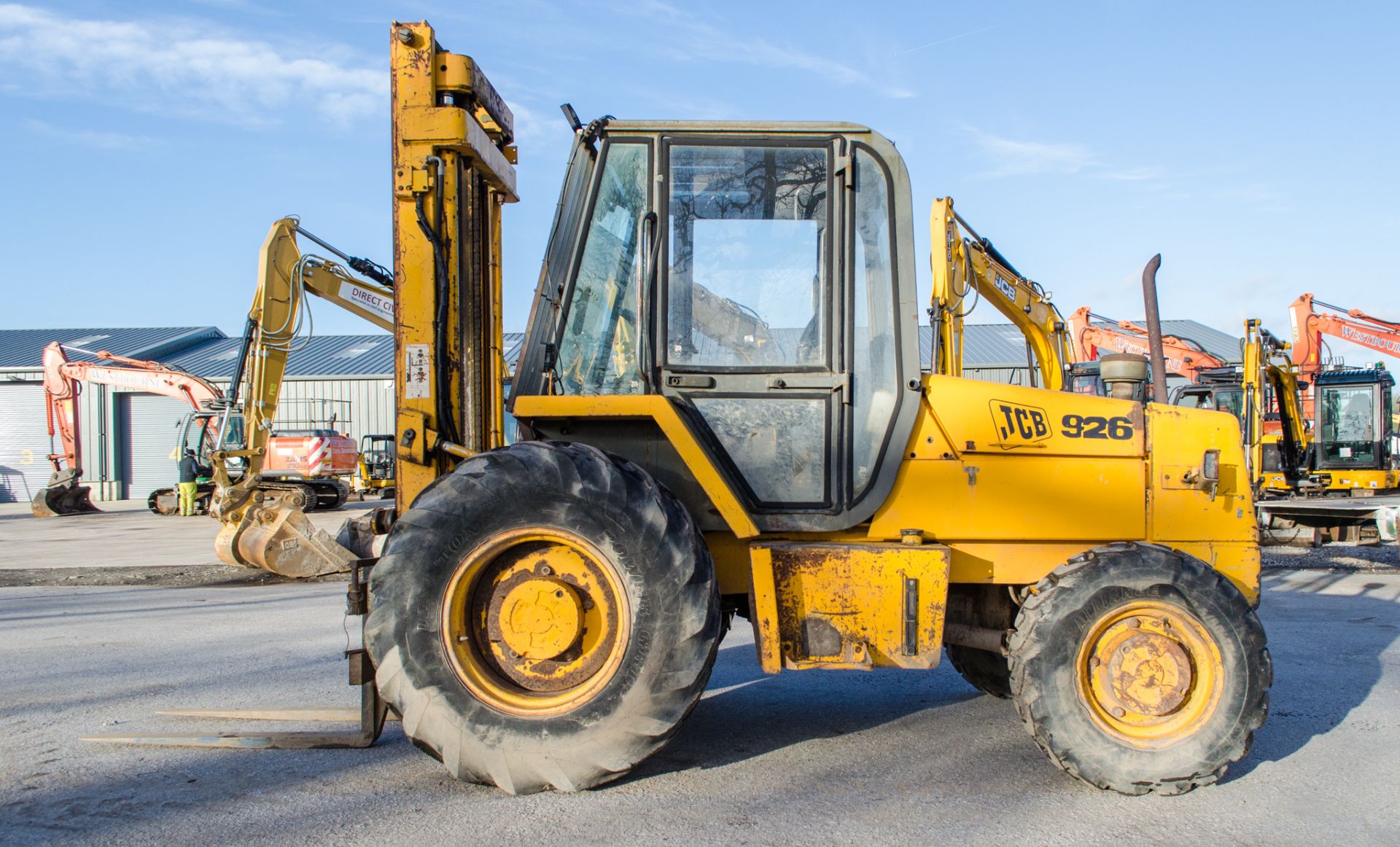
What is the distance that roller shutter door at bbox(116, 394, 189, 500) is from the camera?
101ft

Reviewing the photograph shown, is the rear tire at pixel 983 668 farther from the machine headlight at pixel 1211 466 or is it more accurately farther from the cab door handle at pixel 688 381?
the cab door handle at pixel 688 381

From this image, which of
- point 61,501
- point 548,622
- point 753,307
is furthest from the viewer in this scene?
point 61,501

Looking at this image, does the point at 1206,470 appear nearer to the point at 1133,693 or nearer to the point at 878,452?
the point at 1133,693

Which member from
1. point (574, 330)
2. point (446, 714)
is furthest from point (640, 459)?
point (446, 714)

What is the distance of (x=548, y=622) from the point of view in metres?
3.68

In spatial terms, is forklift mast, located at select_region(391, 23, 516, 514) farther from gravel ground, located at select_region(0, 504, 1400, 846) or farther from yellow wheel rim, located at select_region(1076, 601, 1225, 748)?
yellow wheel rim, located at select_region(1076, 601, 1225, 748)

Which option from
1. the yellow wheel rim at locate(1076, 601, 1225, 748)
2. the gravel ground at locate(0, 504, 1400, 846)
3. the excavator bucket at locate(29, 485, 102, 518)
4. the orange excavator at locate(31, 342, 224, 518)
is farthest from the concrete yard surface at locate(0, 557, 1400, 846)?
the excavator bucket at locate(29, 485, 102, 518)

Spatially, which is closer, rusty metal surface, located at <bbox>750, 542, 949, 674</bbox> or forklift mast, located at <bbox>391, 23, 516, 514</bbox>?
rusty metal surface, located at <bbox>750, 542, 949, 674</bbox>

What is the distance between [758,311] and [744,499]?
0.78m

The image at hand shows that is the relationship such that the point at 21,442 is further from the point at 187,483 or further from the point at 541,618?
the point at 541,618

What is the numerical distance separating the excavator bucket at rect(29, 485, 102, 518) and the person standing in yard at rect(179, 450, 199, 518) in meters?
3.64

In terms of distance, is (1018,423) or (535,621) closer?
(535,621)

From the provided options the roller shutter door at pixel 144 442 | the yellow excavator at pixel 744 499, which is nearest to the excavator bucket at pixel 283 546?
the yellow excavator at pixel 744 499

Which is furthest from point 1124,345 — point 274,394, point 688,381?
point 688,381
